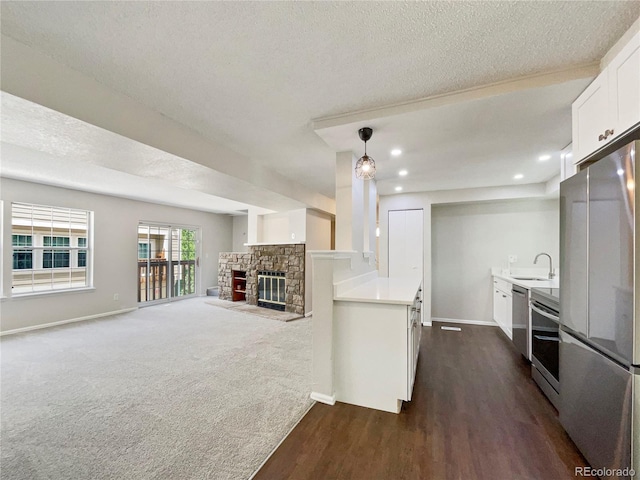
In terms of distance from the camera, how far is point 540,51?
5.00 ft

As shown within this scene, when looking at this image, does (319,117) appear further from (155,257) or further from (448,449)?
(155,257)

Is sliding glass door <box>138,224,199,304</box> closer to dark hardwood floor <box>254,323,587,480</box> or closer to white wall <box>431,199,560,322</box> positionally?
dark hardwood floor <box>254,323,587,480</box>

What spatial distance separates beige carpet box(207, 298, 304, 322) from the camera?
5.41 m

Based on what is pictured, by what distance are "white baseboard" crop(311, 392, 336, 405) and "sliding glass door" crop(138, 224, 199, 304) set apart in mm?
5917

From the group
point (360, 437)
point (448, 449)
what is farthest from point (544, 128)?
point (360, 437)

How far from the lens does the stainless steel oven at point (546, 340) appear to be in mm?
2215

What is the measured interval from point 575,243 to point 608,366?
732mm

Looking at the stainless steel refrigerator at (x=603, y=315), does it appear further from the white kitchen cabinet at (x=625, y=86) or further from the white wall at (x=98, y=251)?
the white wall at (x=98, y=251)

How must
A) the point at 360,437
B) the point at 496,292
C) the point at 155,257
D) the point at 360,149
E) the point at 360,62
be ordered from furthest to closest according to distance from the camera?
the point at 155,257
the point at 496,292
the point at 360,149
the point at 360,437
the point at 360,62

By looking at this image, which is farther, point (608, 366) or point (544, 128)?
point (544, 128)

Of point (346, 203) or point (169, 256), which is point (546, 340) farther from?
point (169, 256)

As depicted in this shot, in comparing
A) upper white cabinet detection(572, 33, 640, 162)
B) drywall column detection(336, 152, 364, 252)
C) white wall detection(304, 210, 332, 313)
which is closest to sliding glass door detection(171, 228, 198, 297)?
white wall detection(304, 210, 332, 313)

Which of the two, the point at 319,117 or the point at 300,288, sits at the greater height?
the point at 319,117

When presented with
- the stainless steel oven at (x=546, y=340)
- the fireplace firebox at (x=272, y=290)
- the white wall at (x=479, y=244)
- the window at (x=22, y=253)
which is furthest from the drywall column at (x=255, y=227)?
the stainless steel oven at (x=546, y=340)
